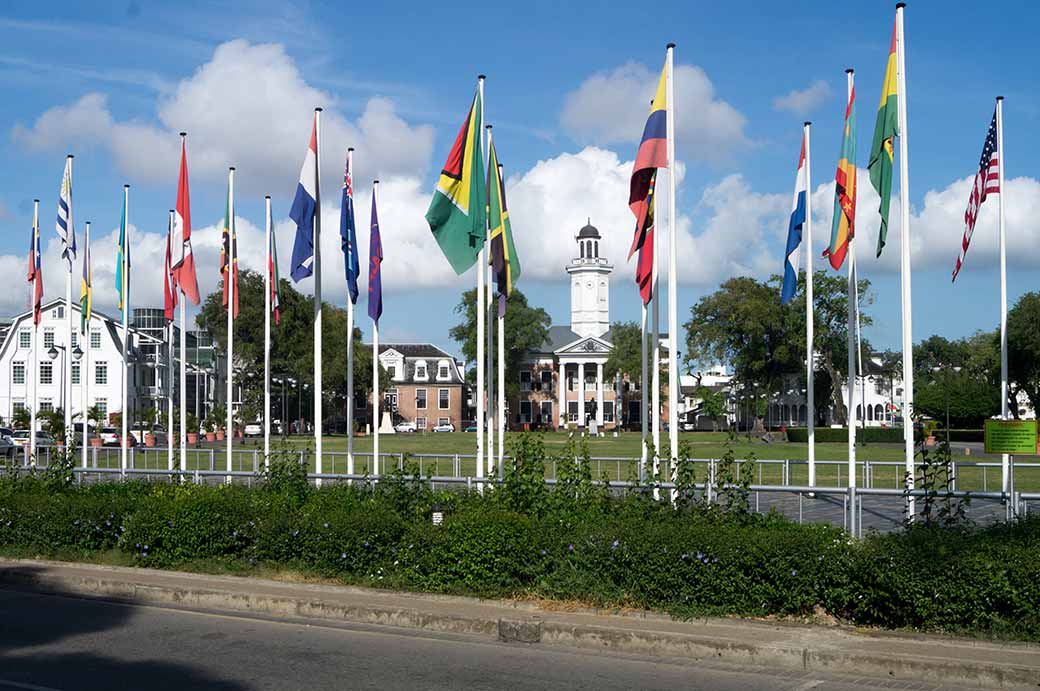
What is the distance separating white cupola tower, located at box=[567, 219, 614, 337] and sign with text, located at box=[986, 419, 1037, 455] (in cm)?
13196

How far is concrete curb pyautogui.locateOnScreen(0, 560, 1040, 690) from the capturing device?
10.1m

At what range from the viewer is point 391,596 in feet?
44.8

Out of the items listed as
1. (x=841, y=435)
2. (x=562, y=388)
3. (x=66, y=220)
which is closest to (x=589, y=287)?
(x=562, y=388)

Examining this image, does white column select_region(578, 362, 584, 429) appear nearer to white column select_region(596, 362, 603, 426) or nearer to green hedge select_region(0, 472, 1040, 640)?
white column select_region(596, 362, 603, 426)

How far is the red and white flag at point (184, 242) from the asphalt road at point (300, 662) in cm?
1598

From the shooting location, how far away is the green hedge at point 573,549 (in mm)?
10922

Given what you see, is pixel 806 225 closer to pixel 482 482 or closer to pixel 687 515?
pixel 482 482

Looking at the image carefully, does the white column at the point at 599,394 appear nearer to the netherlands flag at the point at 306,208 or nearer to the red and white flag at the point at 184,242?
the red and white flag at the point at 184,242

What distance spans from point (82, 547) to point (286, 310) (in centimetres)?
7805

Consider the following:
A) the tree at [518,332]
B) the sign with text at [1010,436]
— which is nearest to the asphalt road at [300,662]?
the sign with text at [1010,436]

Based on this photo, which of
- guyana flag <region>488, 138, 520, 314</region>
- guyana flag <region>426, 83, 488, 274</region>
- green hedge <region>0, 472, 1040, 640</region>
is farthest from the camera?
guyana flag <region>488, 138, 520, 314</region>

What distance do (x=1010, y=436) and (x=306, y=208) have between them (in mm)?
13985

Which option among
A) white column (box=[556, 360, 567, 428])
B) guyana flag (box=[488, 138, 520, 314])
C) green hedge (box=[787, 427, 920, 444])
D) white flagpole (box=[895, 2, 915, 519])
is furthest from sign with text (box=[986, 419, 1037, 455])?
white column (box=[556, 360, 567, 428])

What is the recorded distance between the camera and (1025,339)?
83.0 metres
